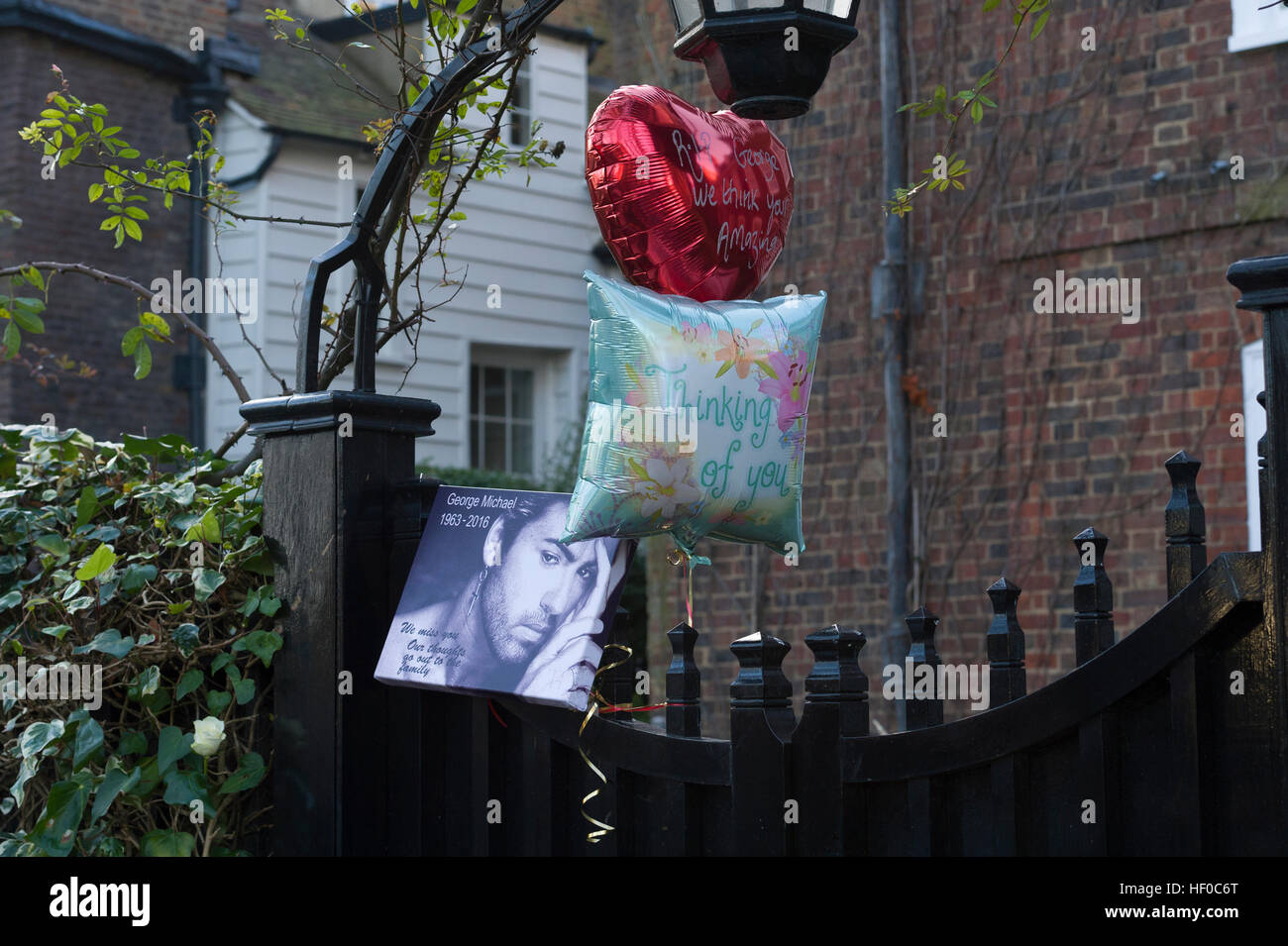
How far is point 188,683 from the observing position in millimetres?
3180

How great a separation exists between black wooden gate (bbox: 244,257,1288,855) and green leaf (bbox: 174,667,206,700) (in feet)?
0.56

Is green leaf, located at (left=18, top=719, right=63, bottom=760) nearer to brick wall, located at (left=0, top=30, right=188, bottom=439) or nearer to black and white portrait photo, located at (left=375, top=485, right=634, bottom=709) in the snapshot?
black and white portrait photo, located at (left=375, top=485, right=634, bottom=709)

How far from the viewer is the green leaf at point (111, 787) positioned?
9.97 feet

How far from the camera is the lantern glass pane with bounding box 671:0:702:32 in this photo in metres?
2.84

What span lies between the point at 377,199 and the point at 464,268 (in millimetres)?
7085

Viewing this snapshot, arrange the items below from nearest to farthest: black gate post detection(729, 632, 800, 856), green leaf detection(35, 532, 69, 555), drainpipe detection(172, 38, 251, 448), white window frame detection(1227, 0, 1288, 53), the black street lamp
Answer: black gate post detection(729, 632, 800, 856) → the black street lamp → green leaf detection(35, 532, 69, 555) → white window frame detection(1227, 0, 1288, 53) → drainpipe detection(172, 38, 251, 448)

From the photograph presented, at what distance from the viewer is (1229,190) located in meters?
6.63

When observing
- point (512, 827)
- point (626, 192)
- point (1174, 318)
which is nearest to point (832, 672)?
point (512, 827)

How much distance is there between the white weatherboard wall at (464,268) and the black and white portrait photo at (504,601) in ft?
23.6

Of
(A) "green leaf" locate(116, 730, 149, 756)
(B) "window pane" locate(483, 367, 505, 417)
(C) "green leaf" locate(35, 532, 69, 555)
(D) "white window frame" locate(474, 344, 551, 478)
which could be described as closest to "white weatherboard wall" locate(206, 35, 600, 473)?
(D) "white window frame" locate(474, 344, 551, 478)

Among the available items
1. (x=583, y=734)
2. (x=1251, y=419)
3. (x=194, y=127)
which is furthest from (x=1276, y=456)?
(x=194, y=127)

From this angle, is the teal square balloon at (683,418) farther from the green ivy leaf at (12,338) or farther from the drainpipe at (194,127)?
the drainpipe at (194,127)

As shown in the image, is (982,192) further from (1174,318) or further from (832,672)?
(832,672)
